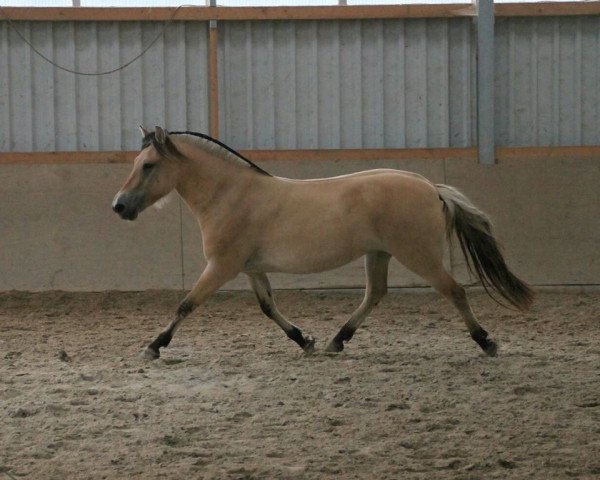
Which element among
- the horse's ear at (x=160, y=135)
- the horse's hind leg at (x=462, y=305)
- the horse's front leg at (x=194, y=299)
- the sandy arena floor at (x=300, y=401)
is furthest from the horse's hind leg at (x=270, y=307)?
the horse's ear at (x=160, y=135)

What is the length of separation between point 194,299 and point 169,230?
311 centimetres

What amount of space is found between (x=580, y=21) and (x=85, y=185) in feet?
16.8

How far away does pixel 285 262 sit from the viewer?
6.14 m

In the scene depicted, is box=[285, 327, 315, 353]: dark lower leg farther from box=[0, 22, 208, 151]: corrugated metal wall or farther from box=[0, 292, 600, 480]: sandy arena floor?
box=[0, 22, 208, 151]: corrugated metal wall

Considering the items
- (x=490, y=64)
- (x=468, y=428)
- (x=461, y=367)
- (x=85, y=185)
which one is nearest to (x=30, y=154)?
(x=85, y=185)

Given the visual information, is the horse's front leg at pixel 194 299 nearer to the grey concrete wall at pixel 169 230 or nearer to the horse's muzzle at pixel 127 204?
the horse's muzzle at pixel 127 204

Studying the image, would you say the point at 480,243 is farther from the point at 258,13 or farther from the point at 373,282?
the point at 258,13

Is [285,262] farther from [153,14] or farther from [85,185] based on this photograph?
[153,14]

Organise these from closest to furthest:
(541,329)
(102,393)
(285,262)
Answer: (102,393) → (285,262) → (541,329)

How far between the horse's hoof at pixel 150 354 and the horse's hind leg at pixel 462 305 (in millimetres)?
1749

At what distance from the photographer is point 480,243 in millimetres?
6168

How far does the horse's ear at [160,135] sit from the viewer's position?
241 inches

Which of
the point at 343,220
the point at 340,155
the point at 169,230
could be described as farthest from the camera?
the point at 340,155

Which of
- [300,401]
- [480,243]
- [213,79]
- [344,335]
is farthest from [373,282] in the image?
[213,79]
